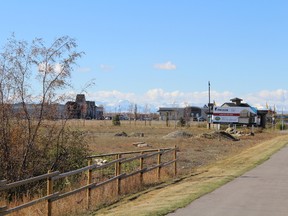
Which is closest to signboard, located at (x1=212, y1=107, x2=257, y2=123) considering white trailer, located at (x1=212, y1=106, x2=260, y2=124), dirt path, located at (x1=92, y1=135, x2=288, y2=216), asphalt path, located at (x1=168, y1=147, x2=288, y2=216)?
white trailer, located at (x1=212, y1=106, x2=260, y2=124)

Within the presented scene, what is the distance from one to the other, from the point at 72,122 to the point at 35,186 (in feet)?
7.72

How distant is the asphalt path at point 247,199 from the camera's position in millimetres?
10005

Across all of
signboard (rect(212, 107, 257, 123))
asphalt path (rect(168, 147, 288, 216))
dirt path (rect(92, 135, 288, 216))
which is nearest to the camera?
asphalt path (rect(168, 147, 288, 216))

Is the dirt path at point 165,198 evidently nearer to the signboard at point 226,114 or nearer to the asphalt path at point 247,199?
the asphalt path at point 247,199

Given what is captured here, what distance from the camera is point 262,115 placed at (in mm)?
93438

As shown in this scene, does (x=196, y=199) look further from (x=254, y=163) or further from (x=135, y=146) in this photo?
(x=135, y=146)

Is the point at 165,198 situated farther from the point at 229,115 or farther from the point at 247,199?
the point at 229,115

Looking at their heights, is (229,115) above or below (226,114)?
below

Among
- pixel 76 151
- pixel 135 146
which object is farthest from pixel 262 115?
pixel 76 151

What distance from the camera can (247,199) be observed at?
11.8 metres

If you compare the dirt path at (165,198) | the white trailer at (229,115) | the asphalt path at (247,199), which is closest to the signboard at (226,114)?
the white trailer at (229,115)

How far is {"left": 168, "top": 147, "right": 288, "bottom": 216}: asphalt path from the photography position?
394 inches

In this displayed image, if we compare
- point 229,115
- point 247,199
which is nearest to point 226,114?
point 229,115

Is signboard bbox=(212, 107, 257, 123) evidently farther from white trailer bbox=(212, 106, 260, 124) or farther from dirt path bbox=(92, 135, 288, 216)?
dirt path bbox=(92, 135, 288, 216)
